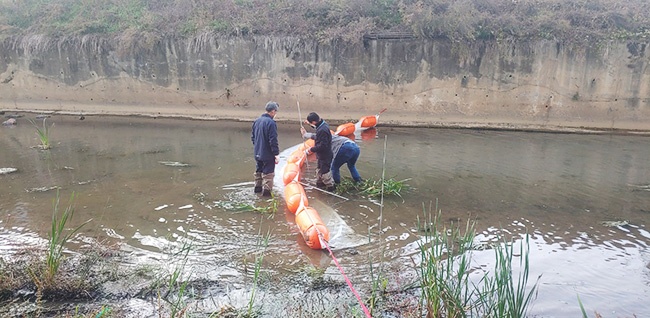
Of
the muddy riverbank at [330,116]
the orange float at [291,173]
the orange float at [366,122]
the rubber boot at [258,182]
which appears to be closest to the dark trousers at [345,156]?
the orange float at [291,173]

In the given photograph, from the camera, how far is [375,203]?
640 centimetres

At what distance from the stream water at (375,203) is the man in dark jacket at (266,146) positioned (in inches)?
13.2

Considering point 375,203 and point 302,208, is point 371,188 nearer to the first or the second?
point 375,203

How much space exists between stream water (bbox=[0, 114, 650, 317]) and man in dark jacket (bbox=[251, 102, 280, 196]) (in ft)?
1.10

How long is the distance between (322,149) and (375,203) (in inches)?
43.9

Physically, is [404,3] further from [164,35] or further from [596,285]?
[596,285]

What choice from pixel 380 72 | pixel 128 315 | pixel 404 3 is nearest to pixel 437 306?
pixel 128 315

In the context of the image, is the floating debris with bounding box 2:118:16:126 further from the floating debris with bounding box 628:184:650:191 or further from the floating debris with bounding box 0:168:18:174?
the floating debris with bounding box 628:184:650:191

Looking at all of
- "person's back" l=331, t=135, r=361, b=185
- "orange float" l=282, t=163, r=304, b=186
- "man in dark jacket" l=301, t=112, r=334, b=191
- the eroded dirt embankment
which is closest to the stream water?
"man in dark jacket" l=301, t=112, r=334, b=191

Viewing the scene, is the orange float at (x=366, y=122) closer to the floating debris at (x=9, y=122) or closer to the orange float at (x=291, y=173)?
the orange float at (x=291, y=173)

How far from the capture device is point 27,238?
5016 mm

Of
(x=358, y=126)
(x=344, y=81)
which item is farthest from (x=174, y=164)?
(x=344, y=81)

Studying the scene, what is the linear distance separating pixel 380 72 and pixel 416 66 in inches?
41.8

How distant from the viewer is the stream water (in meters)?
4.57
